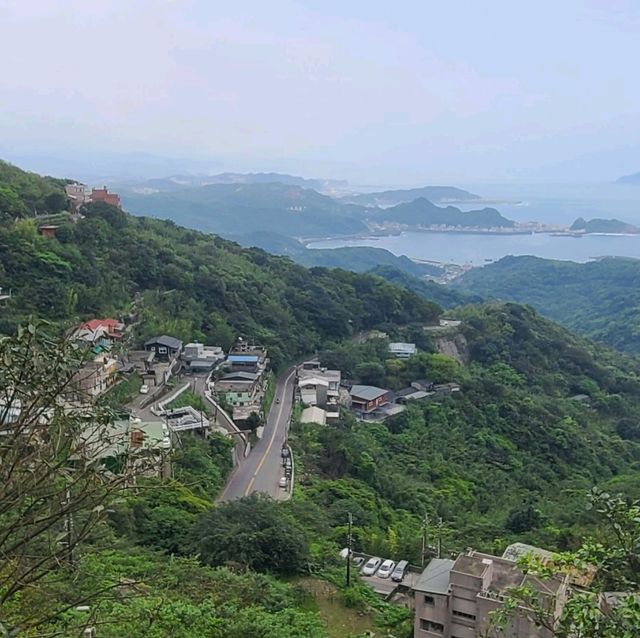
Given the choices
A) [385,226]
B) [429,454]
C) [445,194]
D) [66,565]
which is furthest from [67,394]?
[445,194]

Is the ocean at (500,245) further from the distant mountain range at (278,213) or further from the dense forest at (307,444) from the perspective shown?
the dense forest at (307,444)

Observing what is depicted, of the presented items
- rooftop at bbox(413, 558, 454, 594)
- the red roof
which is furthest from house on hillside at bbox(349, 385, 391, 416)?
rooftop at bbox(413, 558, 454, 594)

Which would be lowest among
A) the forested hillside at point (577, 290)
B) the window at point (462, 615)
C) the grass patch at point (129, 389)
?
the forested hillside at point (577, 290)

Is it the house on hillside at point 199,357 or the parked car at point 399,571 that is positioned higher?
the house on hillside at point 199,357

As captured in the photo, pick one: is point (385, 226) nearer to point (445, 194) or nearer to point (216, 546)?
point (445, 194)

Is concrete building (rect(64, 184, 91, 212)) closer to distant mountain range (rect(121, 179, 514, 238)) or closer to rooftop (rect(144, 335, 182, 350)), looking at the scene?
rooftop (rect(144, 335, 182, 350))

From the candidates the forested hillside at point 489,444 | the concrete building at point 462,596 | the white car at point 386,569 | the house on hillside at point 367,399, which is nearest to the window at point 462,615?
the concrete building at point 462,596

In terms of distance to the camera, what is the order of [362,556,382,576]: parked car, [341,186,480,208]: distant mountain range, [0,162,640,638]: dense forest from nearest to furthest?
1. [0,162,640,638]: dense forest
2. [362,556,382,576]: parked car
3. [341,186,480,208]: distant mountain range

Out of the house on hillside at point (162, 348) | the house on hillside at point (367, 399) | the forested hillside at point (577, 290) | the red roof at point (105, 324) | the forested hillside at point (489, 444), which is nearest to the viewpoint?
the forested hillside at point (489, 444)
